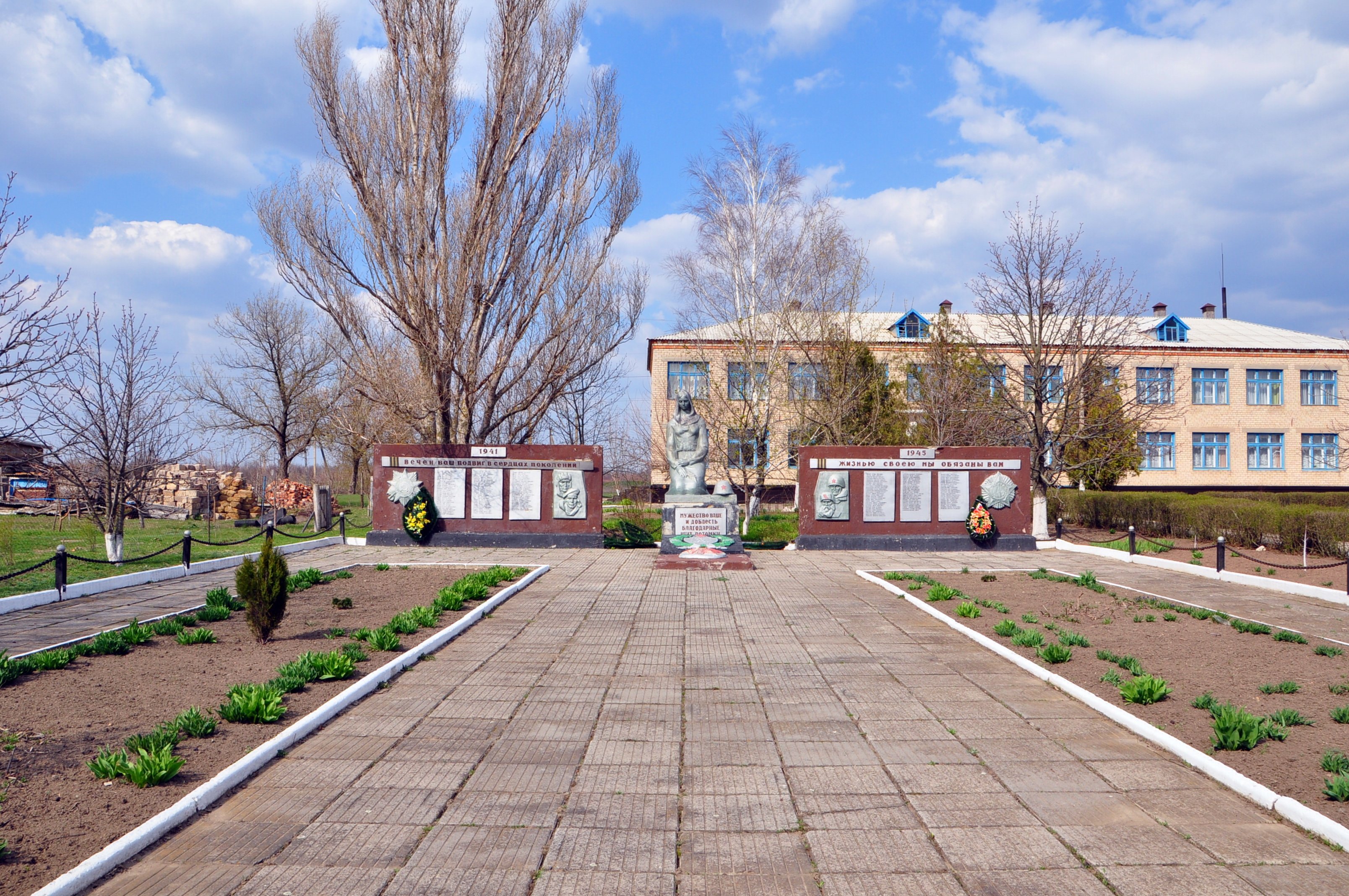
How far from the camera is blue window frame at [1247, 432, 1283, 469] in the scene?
135 feet

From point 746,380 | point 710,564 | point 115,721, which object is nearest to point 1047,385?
point 746,380

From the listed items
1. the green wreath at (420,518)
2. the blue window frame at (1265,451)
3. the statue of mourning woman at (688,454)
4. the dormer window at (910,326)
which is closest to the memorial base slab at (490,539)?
the green wreath at (420,518)

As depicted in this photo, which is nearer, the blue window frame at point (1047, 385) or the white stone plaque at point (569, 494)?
the white stone plaque at point (569, 494)

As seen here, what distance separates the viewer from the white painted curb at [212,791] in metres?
3.55

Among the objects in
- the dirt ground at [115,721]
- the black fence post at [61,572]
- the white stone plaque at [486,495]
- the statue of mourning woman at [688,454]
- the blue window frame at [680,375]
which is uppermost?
the blue window frame at [680,375]

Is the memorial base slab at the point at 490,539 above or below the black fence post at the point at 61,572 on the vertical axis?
below

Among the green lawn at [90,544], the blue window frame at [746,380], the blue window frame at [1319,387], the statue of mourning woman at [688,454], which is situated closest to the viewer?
the green lawn at [90,544]

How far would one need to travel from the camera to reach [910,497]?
18953 millimetres

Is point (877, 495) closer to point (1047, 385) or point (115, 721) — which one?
point (1047, 385)

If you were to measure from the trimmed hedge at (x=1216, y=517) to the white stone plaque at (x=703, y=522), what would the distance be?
1134 cm

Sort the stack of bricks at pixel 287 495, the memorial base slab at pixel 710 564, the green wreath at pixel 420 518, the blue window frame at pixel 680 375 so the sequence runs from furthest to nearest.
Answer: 1. the blue window frame at pixel 680 375
2. the stack of bricks at pixel 287 495
3. the green wreath at pixel 420 518
4. the memorial base slab at pixel 710 564

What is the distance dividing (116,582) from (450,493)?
7.65 m

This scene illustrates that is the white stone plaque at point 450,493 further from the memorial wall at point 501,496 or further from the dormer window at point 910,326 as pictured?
the dormer window at point 910,326

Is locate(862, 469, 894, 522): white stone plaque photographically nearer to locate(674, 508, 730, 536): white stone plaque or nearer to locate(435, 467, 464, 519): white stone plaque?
locate(674, 508, 730, 536): white stone plaque
